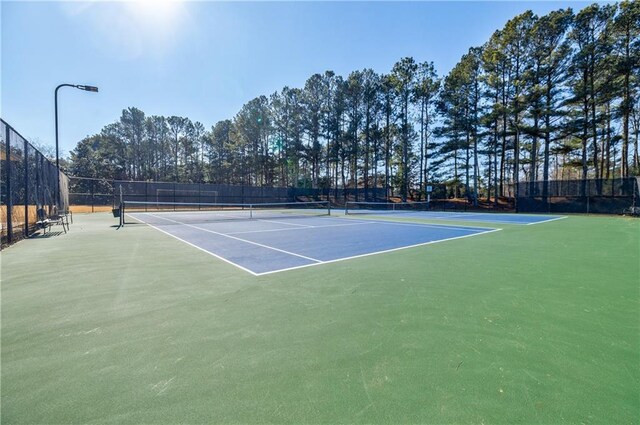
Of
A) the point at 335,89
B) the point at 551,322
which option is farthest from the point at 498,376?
the point at 335,89

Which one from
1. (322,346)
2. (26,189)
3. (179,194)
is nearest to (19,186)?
(26,189)

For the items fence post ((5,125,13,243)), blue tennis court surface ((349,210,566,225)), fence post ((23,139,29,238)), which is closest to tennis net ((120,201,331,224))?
fence post ((23,139,29,238))

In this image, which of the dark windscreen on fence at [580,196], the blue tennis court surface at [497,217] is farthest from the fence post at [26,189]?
the dark windscreen on fence at [580,196]

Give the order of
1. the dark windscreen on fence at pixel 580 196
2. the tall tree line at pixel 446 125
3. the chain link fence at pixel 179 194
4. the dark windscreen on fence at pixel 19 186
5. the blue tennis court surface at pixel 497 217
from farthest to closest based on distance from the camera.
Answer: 1. the chain link fence at pixel 179 194
2. the tall tree line at pixel 446 125
3. the dark windscreen on fence at pixel 580 196
4. the blue tennis court surface at pixel 497 217
5. the dark windscreen on fence at pixel 19 186

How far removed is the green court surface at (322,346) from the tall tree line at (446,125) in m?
28.8

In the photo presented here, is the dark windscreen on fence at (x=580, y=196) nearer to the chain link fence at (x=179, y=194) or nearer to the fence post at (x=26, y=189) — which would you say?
the chain link fence at (x=179, y=194)

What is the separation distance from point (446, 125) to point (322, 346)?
36.1 meters

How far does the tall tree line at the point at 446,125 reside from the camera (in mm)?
23922

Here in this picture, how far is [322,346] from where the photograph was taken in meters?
2.34

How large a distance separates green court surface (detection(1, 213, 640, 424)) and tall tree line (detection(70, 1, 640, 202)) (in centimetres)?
2885

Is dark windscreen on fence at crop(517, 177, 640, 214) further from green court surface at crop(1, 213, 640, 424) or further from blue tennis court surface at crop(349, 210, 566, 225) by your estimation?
green court surface at crop(1, 213, 640, 424)

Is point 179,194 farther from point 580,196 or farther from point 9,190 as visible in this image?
point 580,196

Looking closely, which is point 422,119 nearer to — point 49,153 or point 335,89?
point 335,89

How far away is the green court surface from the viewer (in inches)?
65.8
